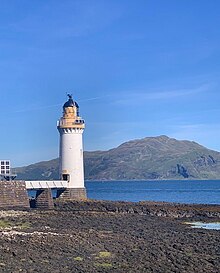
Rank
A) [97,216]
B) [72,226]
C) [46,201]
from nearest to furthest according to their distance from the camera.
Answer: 1. [72,226]
2. [97,216]
3. [46,201]

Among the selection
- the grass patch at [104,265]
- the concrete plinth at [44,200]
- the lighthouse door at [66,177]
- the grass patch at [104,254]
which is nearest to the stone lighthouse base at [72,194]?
the lighthouse door at [66,177]

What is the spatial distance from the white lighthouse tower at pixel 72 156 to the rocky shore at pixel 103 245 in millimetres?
17367

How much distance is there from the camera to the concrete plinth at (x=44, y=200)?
4944 cm

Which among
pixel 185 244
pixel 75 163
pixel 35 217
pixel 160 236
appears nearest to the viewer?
pixel 185 244

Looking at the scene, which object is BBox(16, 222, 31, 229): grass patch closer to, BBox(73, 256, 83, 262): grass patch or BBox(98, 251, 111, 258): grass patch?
BBox(98, 251, 111, 258): grass patch

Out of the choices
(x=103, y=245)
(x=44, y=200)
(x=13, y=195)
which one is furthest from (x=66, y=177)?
(x=103, y=245)

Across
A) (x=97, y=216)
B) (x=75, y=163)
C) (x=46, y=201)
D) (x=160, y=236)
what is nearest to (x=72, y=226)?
(x=160, y=236)

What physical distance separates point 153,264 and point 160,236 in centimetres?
822

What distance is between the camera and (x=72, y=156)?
56188 mm

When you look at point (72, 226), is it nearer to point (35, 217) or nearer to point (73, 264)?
point (35, 217)

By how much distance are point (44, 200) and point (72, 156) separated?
7.38m

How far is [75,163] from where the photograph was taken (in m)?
56.2

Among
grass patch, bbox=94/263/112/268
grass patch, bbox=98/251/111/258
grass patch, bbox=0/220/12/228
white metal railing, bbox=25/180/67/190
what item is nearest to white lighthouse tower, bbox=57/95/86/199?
white metal railing, bbox=25/180/67/190

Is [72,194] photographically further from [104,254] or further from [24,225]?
[104,254]
